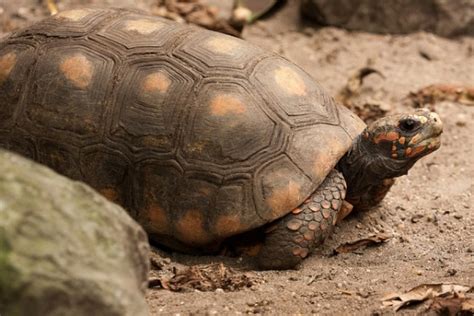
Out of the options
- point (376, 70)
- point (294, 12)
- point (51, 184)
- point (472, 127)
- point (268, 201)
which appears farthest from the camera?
point (294, 12)

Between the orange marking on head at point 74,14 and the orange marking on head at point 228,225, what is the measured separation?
1498 mm

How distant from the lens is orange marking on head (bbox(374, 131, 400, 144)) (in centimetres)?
459

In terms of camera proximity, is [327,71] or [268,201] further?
[327,71]

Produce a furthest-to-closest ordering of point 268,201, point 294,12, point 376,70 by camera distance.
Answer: point 294,12 < point 376,70 < point 268,201

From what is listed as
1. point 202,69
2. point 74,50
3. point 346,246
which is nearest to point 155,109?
point 202,69

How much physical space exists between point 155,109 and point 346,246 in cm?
135

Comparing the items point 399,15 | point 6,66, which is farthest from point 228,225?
point 399,15

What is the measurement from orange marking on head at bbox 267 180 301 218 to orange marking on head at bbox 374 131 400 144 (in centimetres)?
60

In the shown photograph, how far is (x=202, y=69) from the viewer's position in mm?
4488

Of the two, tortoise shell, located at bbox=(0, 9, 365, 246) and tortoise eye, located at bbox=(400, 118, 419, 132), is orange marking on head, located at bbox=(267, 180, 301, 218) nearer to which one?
tortoise shell, located at bbox=(0, 9, 365, 246)

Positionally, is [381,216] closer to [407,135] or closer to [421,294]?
[407,135]

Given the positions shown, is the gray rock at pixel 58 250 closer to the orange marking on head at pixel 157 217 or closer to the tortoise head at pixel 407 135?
the orange marking on head at pixel 157 217

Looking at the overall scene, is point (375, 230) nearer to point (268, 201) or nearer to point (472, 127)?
point (268, 201)

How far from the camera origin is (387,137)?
15.2 ft
